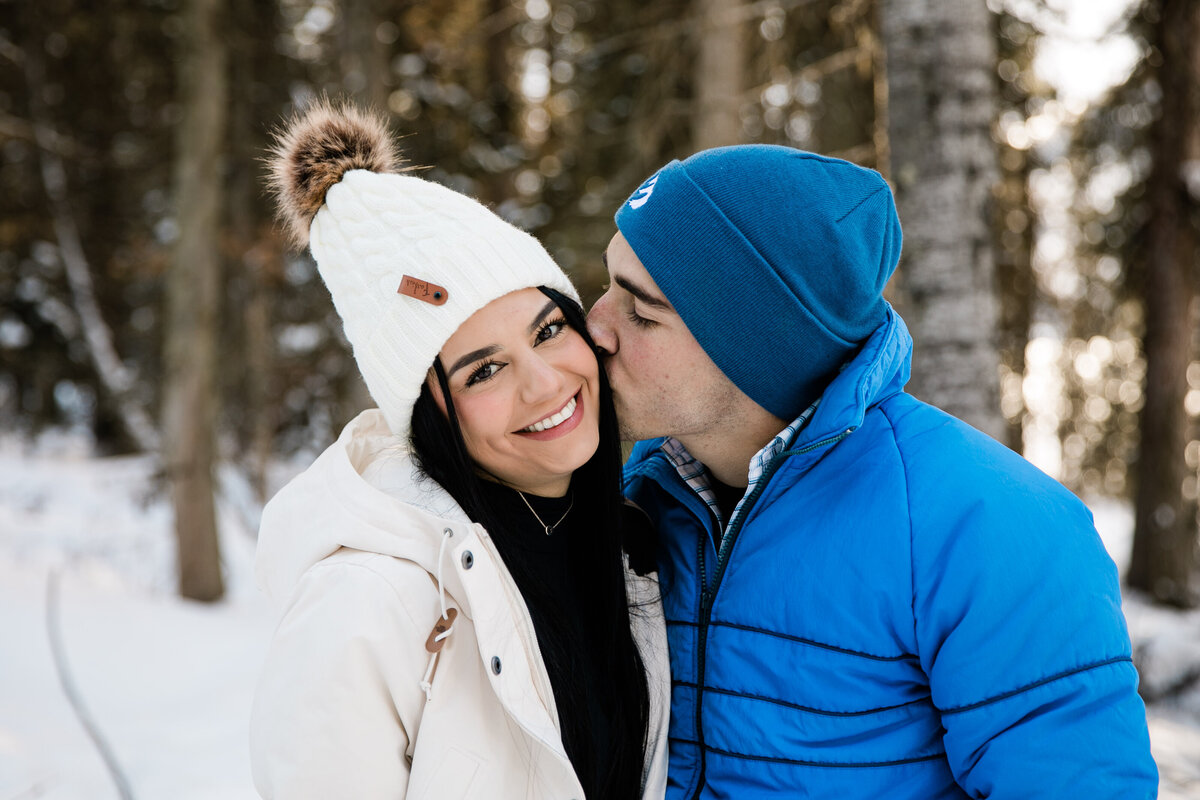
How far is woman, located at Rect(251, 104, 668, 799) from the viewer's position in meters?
1.69

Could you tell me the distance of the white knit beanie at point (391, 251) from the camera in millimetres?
2012

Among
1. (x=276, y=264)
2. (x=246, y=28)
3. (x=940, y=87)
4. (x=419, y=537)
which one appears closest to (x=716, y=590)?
(x=419, y=537)

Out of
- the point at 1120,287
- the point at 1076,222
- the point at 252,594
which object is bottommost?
the point at 252,594

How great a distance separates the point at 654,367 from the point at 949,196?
1.49m

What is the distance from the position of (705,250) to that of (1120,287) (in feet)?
29.1

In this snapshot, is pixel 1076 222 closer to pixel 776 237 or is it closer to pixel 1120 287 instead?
pixel 1120 287

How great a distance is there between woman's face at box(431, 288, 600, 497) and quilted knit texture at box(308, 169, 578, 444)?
0.06 m

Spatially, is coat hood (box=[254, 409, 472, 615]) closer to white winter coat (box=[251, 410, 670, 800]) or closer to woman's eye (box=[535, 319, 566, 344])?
white winter coat (box=[251, 410, 670, 800])

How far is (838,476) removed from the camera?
74.9 inches

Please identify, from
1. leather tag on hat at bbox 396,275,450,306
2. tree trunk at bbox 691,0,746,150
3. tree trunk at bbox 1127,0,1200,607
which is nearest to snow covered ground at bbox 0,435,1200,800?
tree trunk at bbox 1127,0,1200,607

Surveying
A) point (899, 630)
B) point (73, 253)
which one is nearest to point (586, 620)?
point (899, 630)

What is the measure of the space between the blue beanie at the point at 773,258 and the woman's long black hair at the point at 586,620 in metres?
0.34

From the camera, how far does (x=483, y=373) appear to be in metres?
2.10

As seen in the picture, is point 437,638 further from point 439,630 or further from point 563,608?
point 563,608
